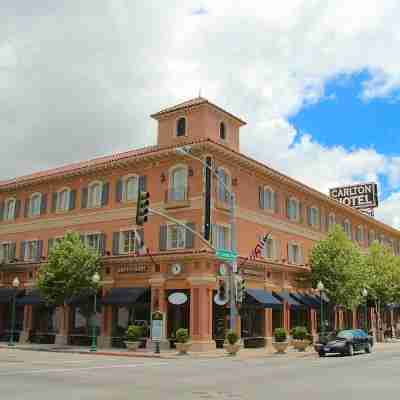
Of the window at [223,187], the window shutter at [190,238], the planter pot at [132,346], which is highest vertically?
the window at [223,187]

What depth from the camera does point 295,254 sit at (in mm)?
41375

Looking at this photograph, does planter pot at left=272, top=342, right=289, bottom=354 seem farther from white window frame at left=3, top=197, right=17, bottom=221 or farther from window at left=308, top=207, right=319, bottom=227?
white window frame at left=3, top=197, right=17, bottom=221

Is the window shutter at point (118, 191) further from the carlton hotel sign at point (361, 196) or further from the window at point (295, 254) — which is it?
the carlton hotel sign at point (361, 196)

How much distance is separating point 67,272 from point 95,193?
7173mm

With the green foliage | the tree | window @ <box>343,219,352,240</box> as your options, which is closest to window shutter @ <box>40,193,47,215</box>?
the green foliage

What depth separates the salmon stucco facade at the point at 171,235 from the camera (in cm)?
3256

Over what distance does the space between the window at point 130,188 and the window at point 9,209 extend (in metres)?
11.7

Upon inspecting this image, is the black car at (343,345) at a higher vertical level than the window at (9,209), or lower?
lower

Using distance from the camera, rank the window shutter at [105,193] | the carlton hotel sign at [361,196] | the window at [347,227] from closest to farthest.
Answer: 1. the window shutter at [105,193]
2. the window at [347,227]
3. the carlton hotel sign at [361,196]

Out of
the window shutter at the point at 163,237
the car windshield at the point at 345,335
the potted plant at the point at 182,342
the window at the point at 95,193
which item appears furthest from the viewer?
the window at the point at 95,193

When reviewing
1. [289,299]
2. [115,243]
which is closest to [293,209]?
[289,299]

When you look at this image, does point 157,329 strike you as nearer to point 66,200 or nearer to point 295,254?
point 66,200

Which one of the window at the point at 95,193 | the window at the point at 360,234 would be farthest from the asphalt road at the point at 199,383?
the window at the point at 360,234

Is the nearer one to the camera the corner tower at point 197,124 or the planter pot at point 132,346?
the planter pot at point 132,346
